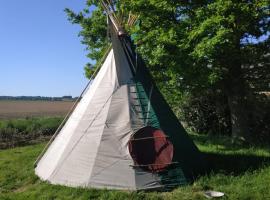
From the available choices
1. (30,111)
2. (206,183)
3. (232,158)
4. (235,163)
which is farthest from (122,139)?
(30,111)

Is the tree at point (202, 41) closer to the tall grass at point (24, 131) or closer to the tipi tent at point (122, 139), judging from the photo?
the tipi tent at point (122, 139)

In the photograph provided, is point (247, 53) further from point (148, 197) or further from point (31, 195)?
point (31, 195)

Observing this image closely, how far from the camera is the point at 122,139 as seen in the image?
8281 mm

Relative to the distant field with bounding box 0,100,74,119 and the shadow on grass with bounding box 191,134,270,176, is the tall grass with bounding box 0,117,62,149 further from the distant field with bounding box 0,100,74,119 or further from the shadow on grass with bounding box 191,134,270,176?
the distant field with bounding box 0,100,74,119

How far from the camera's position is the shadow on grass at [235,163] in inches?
353

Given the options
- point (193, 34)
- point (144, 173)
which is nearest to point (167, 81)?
point (193, 34)

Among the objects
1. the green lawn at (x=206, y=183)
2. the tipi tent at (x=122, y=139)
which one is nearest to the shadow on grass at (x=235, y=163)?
the green lawn at (x=206, y=183)

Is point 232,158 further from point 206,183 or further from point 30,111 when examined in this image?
point 30,111

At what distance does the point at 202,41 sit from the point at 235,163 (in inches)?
128

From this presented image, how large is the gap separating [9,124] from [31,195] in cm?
1356

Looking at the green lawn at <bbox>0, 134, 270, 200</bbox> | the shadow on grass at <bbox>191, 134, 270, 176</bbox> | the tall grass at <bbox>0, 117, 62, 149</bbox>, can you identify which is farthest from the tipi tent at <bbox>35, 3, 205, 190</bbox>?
the tall grass at <bbox>0, 117, 62, 149</bbox>

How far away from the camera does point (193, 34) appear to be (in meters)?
10.7

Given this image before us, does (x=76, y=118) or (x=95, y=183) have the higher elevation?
(x=76, y=118)

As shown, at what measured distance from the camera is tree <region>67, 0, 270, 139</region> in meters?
10.6
